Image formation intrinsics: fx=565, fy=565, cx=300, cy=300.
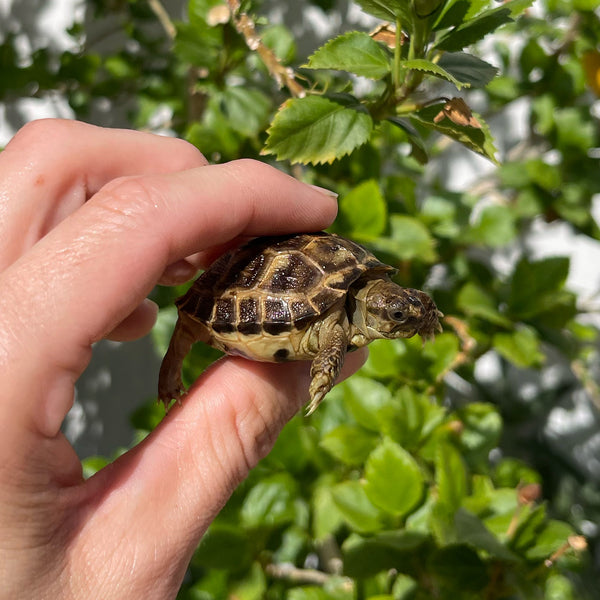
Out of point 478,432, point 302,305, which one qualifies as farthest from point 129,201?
point 478,432

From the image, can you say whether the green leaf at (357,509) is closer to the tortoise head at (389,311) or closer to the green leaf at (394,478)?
the green leaf at (394,478)

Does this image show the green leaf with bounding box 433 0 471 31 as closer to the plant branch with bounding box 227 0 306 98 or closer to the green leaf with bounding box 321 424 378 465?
the plant branch with bounding box 227 0 306 98

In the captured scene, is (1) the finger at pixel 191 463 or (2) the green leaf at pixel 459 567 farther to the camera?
(2) the green leaf at pixel 459 567

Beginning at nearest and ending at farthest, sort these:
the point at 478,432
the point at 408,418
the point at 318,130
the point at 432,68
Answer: the point at 432,68, the point at 318,130, the point at 408,418, the point at 478,432

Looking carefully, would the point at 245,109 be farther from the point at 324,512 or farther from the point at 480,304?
the point at 324,512

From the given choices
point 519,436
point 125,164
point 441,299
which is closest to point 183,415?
point 125,164

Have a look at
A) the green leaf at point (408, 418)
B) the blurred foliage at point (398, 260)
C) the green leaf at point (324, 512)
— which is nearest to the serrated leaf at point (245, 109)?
the blurred foliage at point (398, 260)

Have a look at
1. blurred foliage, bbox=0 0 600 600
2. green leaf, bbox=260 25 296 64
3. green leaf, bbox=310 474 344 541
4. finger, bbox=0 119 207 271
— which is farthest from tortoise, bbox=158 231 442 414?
green leaf, bbox=260 25 296 64
